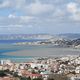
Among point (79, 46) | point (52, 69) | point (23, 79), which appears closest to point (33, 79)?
point (23, 79)

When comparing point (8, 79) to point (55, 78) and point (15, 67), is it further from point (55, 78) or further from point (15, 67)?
point (15, 67)

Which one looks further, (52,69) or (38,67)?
(38,67)

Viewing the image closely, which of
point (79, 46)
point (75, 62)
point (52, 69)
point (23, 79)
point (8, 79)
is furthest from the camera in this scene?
point (79, 46)

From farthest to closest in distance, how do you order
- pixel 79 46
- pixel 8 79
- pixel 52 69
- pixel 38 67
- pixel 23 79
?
pixel 79 46
pixel 38 67
pixel 52 69
pixel 23 79
pixel 8 79

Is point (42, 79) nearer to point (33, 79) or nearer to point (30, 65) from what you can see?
point (33, 79)

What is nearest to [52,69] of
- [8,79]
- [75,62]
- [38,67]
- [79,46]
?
[38,67]

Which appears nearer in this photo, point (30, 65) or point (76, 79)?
point (76, 79)

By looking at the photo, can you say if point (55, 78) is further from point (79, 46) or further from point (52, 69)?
point (79, 46)

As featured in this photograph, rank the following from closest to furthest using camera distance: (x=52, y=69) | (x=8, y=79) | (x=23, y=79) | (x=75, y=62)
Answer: (x=8, y=79) → (x=23, y=79) → (x=52, y=69) → (x=75, y=62)
